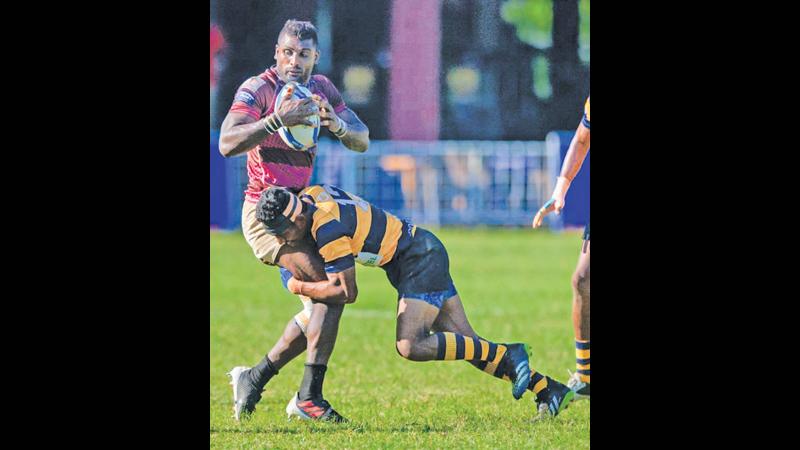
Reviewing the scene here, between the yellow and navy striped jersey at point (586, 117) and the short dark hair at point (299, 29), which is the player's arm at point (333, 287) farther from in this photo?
the yellow and navy striped jersey at point (586, 117)

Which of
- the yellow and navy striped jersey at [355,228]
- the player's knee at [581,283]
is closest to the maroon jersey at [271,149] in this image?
the yellow and navy striped jersey at [355,228]

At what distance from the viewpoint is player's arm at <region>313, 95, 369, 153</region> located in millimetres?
6512

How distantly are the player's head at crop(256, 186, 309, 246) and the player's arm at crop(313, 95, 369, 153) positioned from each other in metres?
0.42

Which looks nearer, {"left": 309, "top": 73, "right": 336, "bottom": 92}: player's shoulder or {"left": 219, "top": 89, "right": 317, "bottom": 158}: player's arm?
{"left": 219, "top": 89, "right": 317, "bottom": 158}: player's arm

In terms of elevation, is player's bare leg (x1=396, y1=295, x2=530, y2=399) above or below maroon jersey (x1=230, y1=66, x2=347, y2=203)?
below

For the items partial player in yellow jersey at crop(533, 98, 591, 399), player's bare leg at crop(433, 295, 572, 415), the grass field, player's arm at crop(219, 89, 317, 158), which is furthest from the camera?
partial player in yellow jersey at crop(533, 98, 591, 399)

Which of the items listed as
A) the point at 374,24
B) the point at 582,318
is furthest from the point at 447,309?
the point at 374,24

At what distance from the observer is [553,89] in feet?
29.0

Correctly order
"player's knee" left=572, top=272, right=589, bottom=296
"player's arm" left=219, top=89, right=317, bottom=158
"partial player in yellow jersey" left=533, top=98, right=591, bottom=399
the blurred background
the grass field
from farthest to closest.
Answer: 1. "player's knee" left=572, top=272, right=589, bottom=296
2. "partial player in yellow jersey" left=533, top=98, right=591, bottom=399
3. the blurred background
4. the grass field
5. "player's arm" left=219, top=89, right=317, bottom=158

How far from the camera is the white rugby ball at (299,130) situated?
6480mm

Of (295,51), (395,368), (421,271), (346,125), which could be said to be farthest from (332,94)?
(395,368)

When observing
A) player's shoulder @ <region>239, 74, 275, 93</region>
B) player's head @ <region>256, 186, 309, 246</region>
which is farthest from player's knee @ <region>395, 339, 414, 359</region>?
player's shoulder @ <region>239, 74, 275, 93</region>

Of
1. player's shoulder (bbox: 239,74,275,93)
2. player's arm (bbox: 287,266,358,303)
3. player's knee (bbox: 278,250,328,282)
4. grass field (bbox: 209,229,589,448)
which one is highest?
player's shoulder (bbox: 239,74,275,93)

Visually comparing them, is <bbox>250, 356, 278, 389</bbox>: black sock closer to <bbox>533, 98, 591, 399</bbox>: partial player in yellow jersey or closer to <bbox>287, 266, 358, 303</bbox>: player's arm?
<bbox>287, 266, 358, 303</bbox>: player's arm
